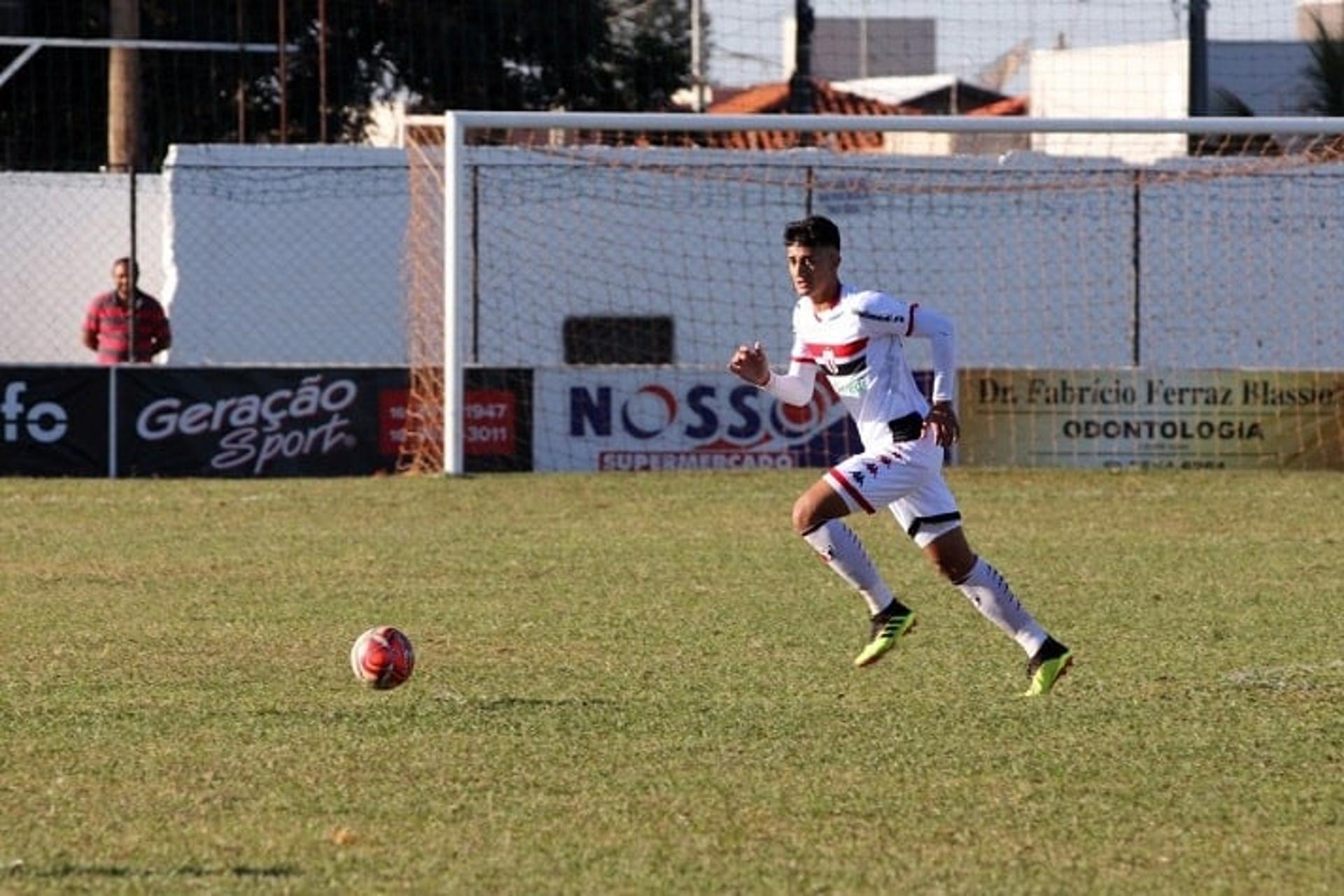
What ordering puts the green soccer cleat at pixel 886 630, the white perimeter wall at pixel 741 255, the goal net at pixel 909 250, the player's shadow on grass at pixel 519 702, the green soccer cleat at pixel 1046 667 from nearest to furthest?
the player's shadow on grass at pixel 519 702 → the green soccer cleat at pixel 1046 667 → the green soccer cleat at pixel 886 630 → the goal net at pixel 909 250 → the white perimeter wall at pixel 741 255

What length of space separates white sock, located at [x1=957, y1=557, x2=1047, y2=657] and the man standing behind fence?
1272 centimetres

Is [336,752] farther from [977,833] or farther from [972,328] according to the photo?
[972,328]

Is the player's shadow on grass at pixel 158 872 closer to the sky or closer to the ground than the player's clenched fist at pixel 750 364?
closer to the ground

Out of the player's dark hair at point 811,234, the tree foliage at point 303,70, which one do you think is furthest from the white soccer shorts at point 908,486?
the tree foliage at point 303,70

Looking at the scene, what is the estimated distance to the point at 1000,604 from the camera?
9.23 meters

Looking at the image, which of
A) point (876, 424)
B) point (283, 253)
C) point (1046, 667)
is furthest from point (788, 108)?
point (1046, 667)

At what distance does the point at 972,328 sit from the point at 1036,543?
8086 mm

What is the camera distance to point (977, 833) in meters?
6.61

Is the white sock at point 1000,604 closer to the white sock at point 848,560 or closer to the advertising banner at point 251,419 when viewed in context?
the white sock at point 848,560

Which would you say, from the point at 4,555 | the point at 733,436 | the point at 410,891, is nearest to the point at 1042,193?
the point at 733,436

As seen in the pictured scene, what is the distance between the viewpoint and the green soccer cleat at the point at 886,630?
31.4 feet

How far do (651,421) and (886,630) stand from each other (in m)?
10.6

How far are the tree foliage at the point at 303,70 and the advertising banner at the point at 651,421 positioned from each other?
9.84 m

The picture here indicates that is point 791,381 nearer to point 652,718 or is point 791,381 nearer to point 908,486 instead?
point 908,486
